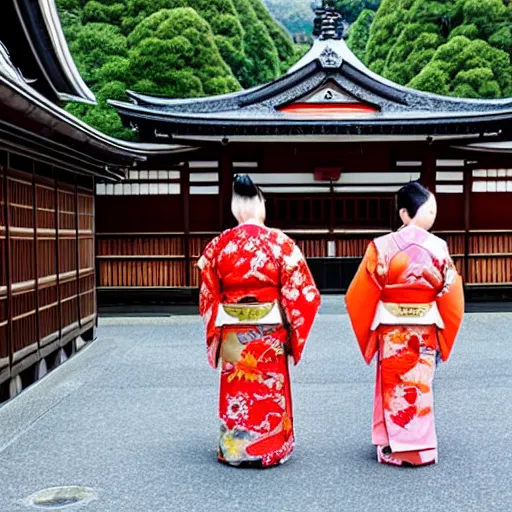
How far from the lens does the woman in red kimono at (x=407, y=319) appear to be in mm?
5570

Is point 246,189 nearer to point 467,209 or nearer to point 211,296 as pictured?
point 211,296

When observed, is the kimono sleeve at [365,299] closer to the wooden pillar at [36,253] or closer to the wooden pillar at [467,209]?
the wooden pillar at [36,253]

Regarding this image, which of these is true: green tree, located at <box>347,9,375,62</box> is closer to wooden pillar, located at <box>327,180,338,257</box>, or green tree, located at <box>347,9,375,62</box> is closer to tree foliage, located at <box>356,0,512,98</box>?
tree foliage, located at <box>356,0,512,98</box>

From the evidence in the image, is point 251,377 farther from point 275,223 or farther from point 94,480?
point 275,223

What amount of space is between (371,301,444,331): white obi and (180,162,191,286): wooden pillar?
37.4 feet

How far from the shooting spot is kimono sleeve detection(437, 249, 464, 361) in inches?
224

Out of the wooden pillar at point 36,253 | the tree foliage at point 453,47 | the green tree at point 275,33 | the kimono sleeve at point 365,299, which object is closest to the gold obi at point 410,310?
the kimono sleeve at point 365,299

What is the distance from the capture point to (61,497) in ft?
16.2

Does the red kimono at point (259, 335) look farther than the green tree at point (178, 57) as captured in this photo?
No

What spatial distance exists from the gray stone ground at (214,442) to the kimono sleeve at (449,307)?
0.81 m

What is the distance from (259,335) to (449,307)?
1316mm

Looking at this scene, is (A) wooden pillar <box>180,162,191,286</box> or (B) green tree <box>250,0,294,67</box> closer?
(A) wooden pillar <box>180,162,191,286</box>

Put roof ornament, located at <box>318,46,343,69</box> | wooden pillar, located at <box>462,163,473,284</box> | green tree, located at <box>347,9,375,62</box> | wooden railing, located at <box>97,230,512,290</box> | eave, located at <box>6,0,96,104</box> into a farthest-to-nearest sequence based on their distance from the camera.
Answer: green tree, located at <box>347,9,375,62</box> < roof ornament, located at <box>318,46,343,69</box> < wooden pillar, located at <box>462,163,473,284</box> < wooden railing, located at <box>97,230,512,290</box> < eave, located at <box>6,0,96,104</box>

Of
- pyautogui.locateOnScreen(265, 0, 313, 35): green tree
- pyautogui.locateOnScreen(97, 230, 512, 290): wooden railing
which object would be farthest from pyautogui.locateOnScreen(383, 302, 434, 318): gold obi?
pyautogui.locateOnScreen(265, 0, 313, 35): green tree
